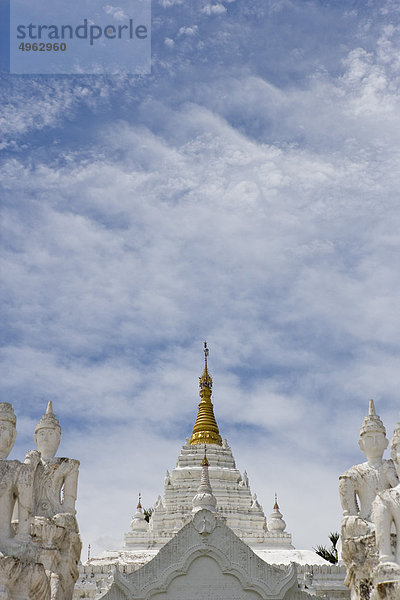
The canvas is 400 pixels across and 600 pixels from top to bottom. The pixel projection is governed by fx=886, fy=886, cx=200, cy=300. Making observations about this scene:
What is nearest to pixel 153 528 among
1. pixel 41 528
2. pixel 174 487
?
pixel 174 487

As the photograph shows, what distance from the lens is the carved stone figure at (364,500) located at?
47.6ft

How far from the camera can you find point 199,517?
1525 centimetres

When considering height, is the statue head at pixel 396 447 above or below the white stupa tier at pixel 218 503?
below

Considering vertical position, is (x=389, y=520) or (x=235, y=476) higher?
(x=235, y=476)

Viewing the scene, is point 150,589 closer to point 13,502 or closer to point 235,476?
point 13,502

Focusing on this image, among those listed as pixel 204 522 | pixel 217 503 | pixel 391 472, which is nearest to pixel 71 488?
pixel 204 522

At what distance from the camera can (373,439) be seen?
51.4 feet

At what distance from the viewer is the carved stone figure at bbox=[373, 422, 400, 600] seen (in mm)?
12992

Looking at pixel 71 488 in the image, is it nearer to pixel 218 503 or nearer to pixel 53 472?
pixel 53 472

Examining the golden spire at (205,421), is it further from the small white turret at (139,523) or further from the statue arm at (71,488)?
the statue arm at (71,488)

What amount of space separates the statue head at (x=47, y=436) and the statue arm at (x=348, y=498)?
5672 millimetres

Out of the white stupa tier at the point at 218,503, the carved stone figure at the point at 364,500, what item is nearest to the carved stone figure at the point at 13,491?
the carved stone figure at the point at 364,500

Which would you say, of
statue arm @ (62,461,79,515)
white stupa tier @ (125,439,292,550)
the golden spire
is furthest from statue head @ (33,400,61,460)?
the golden spire

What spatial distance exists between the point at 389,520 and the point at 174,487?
1529 inches
